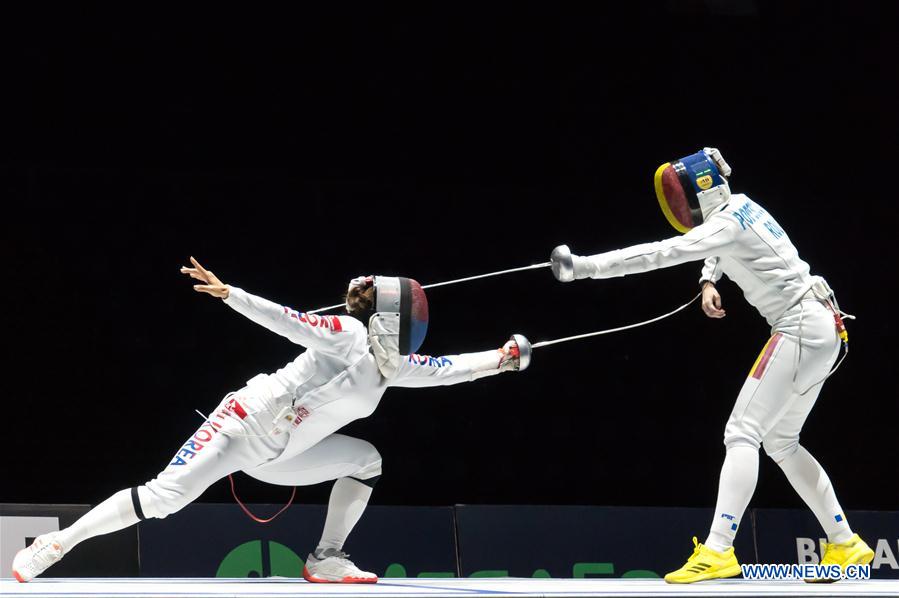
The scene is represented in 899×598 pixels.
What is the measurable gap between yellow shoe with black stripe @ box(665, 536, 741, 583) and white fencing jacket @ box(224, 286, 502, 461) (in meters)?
1.04

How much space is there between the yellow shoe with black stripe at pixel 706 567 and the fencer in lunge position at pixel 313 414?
96 cm

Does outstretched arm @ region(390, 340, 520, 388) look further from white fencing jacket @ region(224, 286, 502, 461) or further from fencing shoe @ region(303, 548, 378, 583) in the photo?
fencing shoe @ region(303, 548, 378, 583)

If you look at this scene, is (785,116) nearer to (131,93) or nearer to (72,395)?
(131,93)

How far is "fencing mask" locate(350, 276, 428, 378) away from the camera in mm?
3773

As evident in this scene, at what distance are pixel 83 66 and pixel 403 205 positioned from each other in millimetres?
1998

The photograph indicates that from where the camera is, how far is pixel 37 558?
3.55m

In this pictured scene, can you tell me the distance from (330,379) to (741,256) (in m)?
1.51

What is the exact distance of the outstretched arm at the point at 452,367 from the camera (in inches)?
152

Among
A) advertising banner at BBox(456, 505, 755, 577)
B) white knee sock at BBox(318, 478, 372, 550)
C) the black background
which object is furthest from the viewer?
the black background

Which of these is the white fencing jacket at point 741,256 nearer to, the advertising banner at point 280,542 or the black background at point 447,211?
the advertising banner at point 280,542

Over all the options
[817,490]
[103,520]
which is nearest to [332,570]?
[103,520]

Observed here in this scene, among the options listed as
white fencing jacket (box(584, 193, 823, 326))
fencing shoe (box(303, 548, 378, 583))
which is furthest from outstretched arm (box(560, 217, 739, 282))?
fencing shoe (box(303, 548, 378, 583))

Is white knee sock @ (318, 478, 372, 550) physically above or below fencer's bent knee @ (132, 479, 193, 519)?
below

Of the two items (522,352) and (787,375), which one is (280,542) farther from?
(787,375)
